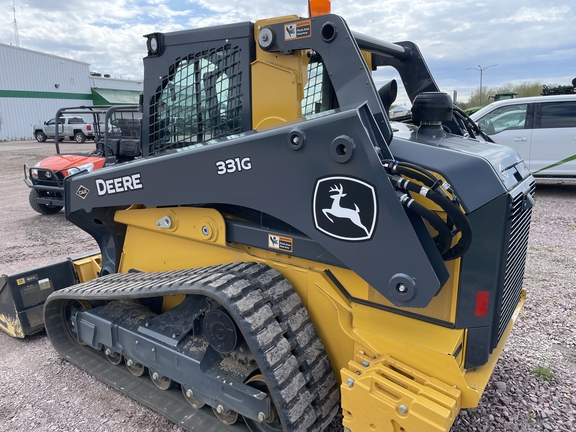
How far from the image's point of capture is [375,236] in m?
1.93

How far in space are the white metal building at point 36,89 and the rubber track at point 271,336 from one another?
3277 centimetres

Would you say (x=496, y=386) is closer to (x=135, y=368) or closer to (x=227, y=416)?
(x=227, y=416)

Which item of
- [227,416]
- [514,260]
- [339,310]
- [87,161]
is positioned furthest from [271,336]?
[87,161]

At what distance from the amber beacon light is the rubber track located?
4.63 feet

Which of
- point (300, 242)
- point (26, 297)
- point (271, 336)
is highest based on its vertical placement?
point (300, 242)

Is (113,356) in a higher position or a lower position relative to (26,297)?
lower

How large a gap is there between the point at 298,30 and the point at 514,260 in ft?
5.55

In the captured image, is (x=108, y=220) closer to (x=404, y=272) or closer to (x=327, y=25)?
(x=327, y=25)

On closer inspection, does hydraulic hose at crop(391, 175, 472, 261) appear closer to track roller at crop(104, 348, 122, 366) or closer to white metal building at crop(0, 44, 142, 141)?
→ track roller at crop(104, 348, 122, 366)

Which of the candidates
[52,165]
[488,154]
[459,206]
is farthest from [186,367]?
[52,165]

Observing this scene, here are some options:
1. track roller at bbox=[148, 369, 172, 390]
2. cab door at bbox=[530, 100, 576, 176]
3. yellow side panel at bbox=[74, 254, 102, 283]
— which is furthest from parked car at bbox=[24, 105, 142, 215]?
cab door at bbox=[530, 100, 576, 176]

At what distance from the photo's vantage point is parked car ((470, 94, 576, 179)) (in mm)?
8938

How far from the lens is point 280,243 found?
2.50 metres

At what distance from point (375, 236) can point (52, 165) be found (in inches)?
325
